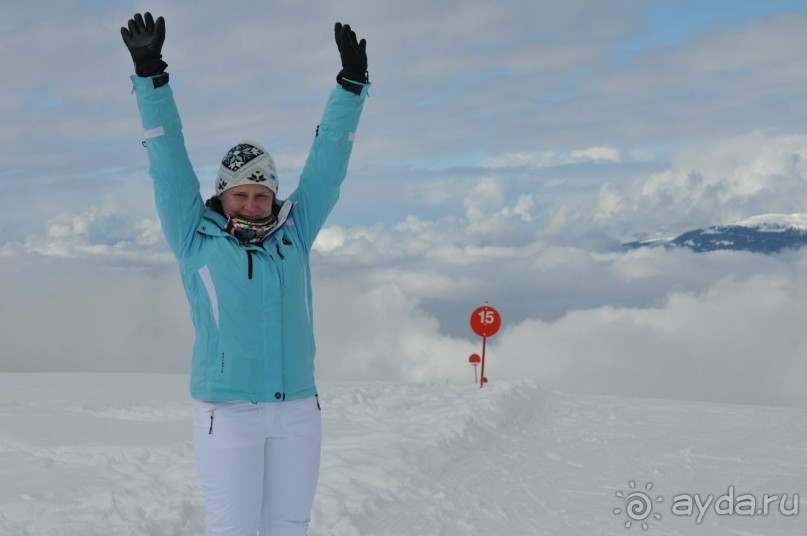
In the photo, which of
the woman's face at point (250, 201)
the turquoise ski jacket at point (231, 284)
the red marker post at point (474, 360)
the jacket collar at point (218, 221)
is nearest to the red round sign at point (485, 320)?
the red marker post at point (474, 360)

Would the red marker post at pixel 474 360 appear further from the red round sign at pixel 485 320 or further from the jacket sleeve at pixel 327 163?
the jacket sleeve at pixel 327 163

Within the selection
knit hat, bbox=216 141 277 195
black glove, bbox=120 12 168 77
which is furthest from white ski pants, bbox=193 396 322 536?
black glove, bbox=120 12 168 77

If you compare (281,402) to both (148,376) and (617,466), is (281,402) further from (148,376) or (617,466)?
(148,376)

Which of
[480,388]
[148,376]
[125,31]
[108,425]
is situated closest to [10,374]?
[148,376]

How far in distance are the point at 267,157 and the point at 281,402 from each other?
1159 millimetres

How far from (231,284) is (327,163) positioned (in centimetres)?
88

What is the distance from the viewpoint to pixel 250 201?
12.2 feet

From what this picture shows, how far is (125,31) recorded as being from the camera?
3848 millimetres

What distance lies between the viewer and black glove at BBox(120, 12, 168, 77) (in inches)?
147

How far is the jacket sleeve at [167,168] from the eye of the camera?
12.1ft

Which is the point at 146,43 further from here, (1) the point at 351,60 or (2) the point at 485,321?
(2) the point at 485,321

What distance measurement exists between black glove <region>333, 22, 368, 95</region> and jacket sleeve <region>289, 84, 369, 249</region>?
5 centimetres

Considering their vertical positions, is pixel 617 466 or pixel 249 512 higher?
pixel 249 512

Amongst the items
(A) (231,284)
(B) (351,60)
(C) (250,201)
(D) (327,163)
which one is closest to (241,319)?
(A) (231,284)
